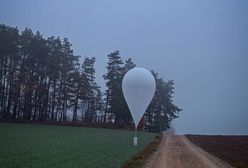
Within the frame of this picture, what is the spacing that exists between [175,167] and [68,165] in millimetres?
6487

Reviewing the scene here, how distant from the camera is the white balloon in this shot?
111 feet

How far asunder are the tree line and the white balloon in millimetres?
34541

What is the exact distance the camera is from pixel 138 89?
33.9 meters

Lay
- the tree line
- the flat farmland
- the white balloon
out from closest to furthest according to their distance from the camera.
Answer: the flat farmland
the white balloon
the tree line

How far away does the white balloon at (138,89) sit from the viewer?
111 feet

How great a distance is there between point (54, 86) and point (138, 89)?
41901mm

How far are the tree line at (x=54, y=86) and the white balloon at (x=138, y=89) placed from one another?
1360 inches

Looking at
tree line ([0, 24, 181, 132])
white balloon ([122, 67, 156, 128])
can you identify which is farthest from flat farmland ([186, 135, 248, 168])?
tree line ([0, 24, 181, 132])

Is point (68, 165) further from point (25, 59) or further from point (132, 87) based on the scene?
point (25, 59)

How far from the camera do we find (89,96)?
8031cm

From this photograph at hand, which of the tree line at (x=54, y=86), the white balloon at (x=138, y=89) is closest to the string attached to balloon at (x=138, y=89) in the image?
the white balloon at (x=138, y=89)

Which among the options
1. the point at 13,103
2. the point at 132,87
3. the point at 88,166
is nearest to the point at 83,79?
the point at 13,103

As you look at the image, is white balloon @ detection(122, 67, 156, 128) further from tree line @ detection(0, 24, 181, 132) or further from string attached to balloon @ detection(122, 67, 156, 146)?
tree line @ detection(0, 24, 181, 132)

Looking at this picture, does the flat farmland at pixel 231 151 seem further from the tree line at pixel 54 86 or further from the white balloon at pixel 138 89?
the tree line at pixel 54 86
